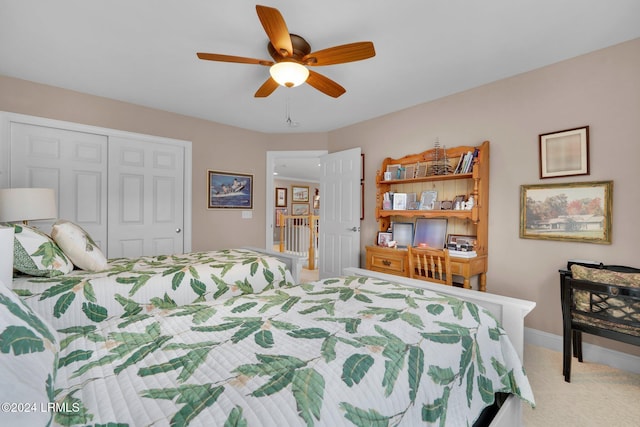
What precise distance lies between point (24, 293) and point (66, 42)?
6.25ft

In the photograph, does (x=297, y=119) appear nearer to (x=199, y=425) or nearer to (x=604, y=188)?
(x=604, y=188)

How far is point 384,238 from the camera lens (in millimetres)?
3691

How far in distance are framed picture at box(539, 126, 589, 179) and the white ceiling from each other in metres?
0.63

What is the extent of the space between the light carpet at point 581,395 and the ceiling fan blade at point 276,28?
2548mm

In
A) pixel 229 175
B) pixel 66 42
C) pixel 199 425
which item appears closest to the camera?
pixel 199 425

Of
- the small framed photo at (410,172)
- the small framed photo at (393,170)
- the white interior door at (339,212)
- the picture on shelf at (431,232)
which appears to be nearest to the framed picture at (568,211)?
the picture on shelf at (431,232)

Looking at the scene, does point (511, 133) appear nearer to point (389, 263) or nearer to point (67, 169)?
point (389, 263)

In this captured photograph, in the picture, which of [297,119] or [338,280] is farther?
[297,119]

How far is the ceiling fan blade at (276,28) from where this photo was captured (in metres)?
1.57

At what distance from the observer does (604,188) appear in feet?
7.71

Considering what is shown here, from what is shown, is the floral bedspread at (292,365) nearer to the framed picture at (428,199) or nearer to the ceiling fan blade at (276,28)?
the ceiling fan blade at (276,28)

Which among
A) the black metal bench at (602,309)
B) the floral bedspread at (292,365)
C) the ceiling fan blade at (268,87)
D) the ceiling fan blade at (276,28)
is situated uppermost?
the ceiling fan blade at (276,28)

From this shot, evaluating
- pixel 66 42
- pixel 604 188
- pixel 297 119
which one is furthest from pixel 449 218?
pixel 66 42

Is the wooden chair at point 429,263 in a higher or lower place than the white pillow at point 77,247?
lower
